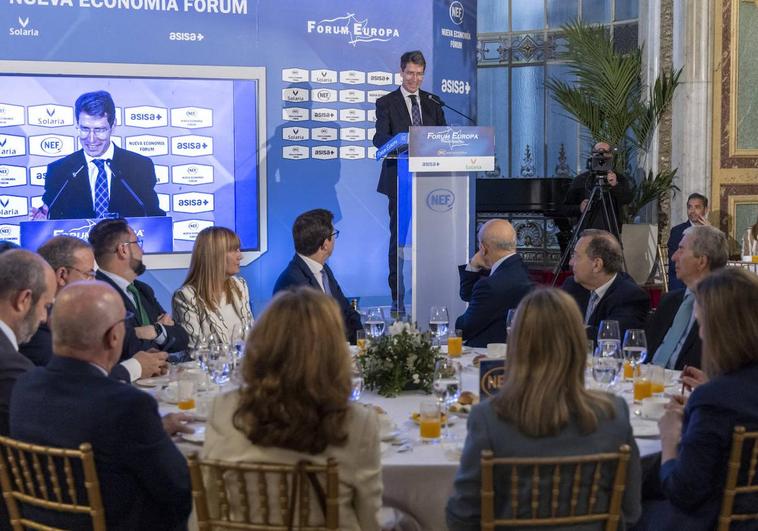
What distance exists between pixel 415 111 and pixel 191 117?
1880mm

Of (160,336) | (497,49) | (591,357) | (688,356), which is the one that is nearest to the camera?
(591,357)

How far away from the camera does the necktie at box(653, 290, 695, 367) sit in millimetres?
4492

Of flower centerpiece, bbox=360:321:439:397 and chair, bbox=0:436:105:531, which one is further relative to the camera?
flower centerpiece, bbox=360:321:439:397

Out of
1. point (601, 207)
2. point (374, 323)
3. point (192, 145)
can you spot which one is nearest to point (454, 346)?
point (374, 323)

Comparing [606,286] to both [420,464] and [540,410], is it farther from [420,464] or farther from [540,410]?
[540,410]

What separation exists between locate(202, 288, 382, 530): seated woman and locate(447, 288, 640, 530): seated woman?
26cm

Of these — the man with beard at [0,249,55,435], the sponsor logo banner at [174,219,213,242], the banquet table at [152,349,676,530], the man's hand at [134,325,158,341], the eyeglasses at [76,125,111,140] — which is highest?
the eyeglasses at [76,125,111,140]

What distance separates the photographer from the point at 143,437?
2.59 m

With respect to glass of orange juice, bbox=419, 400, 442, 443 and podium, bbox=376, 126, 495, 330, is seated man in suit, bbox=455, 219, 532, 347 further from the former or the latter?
glass of orange juice, bbox=419, 400, 442, 443

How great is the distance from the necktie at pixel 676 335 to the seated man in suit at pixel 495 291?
758 mm

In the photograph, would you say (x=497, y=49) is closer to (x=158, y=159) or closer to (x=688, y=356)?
(x=158, y=159)

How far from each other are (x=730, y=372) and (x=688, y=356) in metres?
1.69

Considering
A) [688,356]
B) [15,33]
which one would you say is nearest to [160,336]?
[688,356]

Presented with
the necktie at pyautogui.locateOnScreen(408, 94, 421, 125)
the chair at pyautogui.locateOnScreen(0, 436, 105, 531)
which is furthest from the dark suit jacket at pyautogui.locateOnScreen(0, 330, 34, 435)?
the necktie at pyautogui.locateOnScreen(408, 94, 421, 125)
